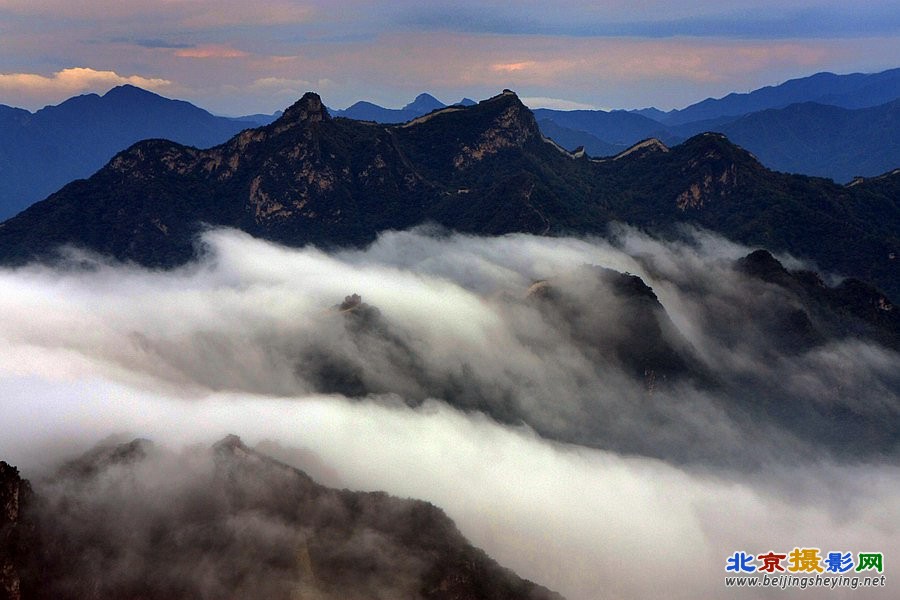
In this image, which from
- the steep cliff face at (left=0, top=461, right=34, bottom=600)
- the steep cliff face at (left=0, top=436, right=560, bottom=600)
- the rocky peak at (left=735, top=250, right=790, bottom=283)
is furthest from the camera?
the rocky peak at (left=735, top=250, right=790, bottom=283)

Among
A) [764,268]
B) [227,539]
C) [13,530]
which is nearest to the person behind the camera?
[13,530]

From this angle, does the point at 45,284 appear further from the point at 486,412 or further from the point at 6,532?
the point at 6,532

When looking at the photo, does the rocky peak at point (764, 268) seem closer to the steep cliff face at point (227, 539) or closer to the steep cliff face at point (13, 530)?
the steep cliff face at point (227, 539)

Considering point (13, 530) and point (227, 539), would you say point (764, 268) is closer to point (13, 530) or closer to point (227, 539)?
point (227, 539)

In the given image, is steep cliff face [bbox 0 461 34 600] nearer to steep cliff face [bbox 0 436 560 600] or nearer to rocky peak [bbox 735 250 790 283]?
steep cliff face [bbox 0 436 560 600]

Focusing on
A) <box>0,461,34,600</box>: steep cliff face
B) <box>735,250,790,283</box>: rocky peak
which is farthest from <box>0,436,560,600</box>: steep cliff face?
<box>735,250,790,283</box>: rocky peak

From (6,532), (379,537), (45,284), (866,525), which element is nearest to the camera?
(6,532)

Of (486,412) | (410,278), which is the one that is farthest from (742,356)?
(410,278)

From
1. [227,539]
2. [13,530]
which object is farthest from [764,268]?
[13,530]
